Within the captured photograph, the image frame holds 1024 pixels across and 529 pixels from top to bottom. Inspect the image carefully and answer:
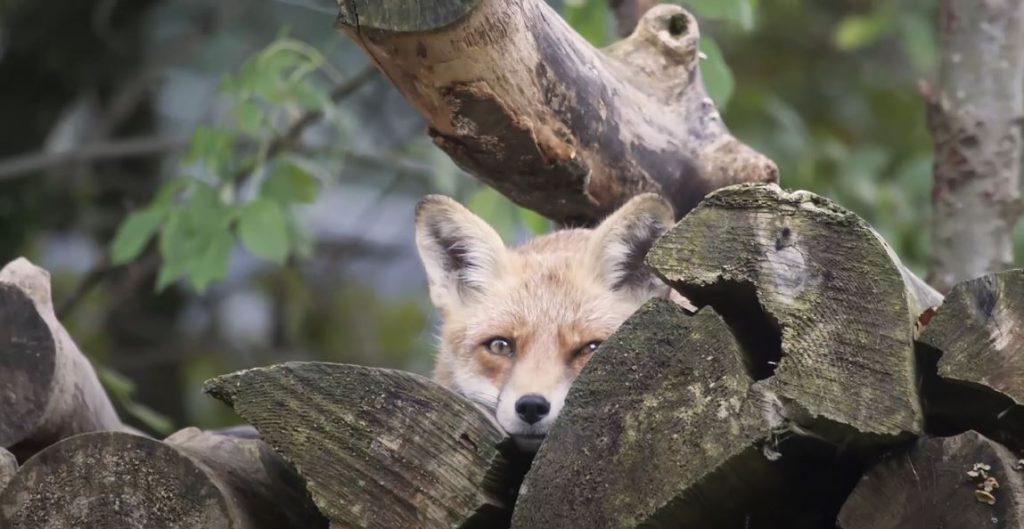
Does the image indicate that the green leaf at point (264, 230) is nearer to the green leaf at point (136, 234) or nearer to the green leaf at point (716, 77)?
the green leaf at point (136, 234)

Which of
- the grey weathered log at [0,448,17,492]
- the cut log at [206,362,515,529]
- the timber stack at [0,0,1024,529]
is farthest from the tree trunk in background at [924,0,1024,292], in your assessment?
the grey weathered log at [0,448,17,492]

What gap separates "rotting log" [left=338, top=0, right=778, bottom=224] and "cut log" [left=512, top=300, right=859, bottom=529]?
0.93 metres

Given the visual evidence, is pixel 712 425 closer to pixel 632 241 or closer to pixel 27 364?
pixel 27 364

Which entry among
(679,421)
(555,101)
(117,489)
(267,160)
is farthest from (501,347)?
(267,160)

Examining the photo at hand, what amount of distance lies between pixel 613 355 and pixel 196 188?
3764 millimetres

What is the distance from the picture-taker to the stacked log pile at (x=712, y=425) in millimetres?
2605

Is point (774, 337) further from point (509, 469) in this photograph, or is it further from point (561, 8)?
point (561, 8)

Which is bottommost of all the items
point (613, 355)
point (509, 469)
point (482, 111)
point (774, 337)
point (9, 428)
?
point (9, 428)

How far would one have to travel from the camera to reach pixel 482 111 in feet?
11.8

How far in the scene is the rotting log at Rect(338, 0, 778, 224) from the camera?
3285 millimetres

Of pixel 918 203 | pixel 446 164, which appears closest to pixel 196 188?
pixel 446 164

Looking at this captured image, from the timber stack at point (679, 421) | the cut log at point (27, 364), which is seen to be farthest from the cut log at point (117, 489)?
the cut log at point (27, 364)

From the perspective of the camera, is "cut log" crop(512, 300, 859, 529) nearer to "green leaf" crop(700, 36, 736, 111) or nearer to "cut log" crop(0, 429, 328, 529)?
"cut log" crop(0, 429, 328, 529)

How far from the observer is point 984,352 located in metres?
2.63
